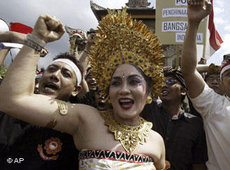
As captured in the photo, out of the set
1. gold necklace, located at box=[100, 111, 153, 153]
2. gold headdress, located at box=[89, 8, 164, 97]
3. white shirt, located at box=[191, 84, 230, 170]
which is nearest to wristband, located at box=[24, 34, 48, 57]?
Answer: gold headdress, located at box=[89, 8, 164, 97]

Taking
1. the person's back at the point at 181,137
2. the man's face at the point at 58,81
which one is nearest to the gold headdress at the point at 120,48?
the man's face at the point at 58,81

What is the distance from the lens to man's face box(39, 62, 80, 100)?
2.35 meters

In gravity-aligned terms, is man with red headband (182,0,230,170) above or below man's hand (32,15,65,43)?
below

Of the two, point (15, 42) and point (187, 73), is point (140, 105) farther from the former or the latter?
point (15, 42)

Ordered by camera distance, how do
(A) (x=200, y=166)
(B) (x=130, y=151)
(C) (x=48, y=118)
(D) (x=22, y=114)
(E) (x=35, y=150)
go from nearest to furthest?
(D) (x=22, y=114), (C) (x=48, y=118), (B) (x=130, y=151), (E) (x=35, y=150), (A) (x=200, y=166)

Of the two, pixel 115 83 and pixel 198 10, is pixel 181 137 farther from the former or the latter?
pixel 198 10

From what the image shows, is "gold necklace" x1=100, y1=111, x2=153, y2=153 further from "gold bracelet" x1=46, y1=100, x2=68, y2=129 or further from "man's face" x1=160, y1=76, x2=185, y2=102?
"man's face" x1=160, y1=76, x2=185, y2=102

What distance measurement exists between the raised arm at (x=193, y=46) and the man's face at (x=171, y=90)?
94 cm

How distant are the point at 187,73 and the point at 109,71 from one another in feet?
2.68

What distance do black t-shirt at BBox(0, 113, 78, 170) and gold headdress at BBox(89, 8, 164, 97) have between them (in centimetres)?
61

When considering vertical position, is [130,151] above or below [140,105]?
below

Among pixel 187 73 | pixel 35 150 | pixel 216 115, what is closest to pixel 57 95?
pixel 35 150

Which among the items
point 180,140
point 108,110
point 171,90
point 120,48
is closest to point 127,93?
point 108,110

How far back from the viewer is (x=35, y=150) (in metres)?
1.92
